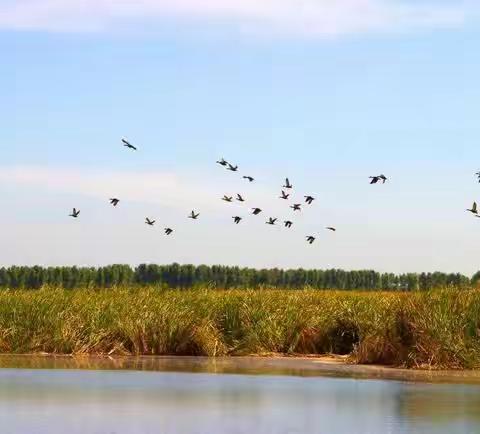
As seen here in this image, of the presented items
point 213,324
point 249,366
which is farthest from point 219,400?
point 213,324

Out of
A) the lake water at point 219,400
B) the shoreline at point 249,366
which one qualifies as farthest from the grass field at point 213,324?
the lake water at point 219,400

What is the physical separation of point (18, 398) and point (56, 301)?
11.7 metres

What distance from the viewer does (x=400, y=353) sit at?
102 feet

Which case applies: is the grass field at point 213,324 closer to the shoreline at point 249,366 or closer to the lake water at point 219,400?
the shoreline at point 249,366

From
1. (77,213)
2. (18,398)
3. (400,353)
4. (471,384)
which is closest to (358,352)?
(400,353)

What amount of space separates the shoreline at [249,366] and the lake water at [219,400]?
50 millimetres

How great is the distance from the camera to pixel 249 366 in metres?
31.6

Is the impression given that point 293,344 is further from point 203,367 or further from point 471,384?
point 471,384

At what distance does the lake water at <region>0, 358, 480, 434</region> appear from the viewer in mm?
20031

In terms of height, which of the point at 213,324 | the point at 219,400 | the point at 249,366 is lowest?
the point at 219,400

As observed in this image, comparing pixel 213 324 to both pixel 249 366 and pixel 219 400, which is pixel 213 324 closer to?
pixel 249 366

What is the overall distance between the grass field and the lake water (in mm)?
1709

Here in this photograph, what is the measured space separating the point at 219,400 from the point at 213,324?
11250 mm

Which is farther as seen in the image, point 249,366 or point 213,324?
point 213,324
